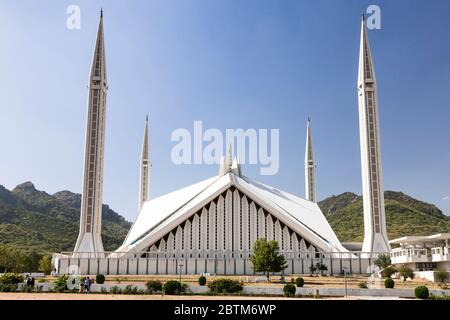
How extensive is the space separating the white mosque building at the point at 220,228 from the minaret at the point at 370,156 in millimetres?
75

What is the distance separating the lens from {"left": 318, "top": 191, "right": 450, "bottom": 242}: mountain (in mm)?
63500

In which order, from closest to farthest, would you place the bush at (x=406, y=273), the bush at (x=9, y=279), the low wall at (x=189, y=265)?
the bush at (x=9, y=279) < the bush at (x=406, y=273) < the low wall at (x=189, y=265)

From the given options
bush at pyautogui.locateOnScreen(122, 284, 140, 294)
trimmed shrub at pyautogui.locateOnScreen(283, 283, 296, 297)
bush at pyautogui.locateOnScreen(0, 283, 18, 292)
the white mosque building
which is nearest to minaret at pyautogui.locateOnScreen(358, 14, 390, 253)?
the white mosque building

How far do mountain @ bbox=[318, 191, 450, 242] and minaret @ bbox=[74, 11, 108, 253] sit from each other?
36267 mm

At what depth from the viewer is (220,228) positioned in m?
37.1

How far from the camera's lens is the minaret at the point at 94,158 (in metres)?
35.9

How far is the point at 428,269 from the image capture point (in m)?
30.1

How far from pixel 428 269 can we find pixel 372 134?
12312 mm

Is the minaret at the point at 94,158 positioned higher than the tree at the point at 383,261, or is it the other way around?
the minaret at the point at 94,158

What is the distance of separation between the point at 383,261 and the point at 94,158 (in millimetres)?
22584

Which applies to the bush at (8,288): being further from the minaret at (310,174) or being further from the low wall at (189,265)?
the minaret at (310,174)

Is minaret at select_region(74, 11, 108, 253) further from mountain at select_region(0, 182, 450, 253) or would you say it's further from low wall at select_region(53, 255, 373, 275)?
mountain at select_region(0, 182, 450, 253)

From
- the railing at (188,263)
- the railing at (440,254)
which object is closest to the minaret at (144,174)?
the railing at (188,263)
